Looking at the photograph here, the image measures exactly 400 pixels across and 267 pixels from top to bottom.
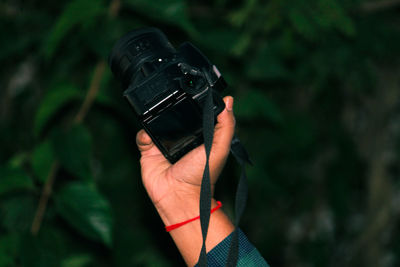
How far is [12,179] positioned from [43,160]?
145 mm

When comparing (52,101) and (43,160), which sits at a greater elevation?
(52,101)

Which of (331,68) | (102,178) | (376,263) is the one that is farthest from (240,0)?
(376,263)

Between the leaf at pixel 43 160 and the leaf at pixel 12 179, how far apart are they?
0.07 m

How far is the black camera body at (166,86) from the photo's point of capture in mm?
941

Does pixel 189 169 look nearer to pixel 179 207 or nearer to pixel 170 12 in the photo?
pixel 179 207

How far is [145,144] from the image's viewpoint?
1.07m

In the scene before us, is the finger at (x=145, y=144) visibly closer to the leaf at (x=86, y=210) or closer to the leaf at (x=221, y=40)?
the leaf at (x=86, y=210)

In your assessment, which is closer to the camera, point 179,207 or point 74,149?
point 179,207

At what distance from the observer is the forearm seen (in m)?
0.91

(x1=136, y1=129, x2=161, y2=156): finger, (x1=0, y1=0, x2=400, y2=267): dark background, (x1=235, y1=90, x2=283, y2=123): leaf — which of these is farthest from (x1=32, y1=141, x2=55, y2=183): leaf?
(x1=235, y1=90, x2=283, y2=123): leaf

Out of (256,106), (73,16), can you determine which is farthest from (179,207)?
(256,106)

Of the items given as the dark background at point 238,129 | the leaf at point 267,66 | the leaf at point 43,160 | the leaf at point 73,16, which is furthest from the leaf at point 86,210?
the leaf at point 267,66

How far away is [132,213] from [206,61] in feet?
4.63

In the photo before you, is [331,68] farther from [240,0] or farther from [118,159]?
[118,159]
